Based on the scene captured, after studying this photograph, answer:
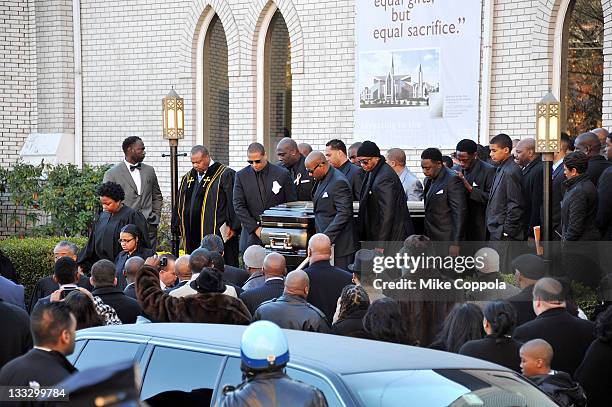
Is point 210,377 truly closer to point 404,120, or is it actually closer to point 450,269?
point 450,269

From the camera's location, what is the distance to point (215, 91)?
18906 millimetres

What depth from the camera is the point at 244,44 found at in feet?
58.0

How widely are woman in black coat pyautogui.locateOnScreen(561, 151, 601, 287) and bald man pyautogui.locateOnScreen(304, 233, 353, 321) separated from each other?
8.84 feet

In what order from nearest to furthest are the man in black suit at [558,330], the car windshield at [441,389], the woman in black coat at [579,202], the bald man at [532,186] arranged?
the car windshield at [441,389] < the man in black suit at [558,330] < the woman in black coat at [579,202] < the bald man at [532,186]

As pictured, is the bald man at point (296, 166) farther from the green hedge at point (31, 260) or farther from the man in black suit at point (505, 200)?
the green hedge at point (31, 260)

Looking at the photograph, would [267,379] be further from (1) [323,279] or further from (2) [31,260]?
(2) [31,260]

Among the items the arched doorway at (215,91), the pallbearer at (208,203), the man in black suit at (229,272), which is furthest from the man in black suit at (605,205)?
the arched doorway at (215,91)

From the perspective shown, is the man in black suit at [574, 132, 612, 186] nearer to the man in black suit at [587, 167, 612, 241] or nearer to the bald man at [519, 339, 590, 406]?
the man in black suit at [587, 167, 612, 241]

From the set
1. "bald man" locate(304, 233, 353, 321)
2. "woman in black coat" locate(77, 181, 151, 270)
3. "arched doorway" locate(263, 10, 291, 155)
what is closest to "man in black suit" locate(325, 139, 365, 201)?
"woman in black coat" locate(77, 181, 151, 270)

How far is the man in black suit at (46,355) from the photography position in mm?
4349

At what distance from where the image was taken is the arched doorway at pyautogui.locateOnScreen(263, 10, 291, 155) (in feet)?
58.7

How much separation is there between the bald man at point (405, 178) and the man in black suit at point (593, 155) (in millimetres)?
2301

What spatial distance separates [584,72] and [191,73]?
7.36 m

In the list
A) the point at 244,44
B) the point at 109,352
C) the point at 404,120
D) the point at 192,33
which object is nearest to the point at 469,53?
the point at 404,120
